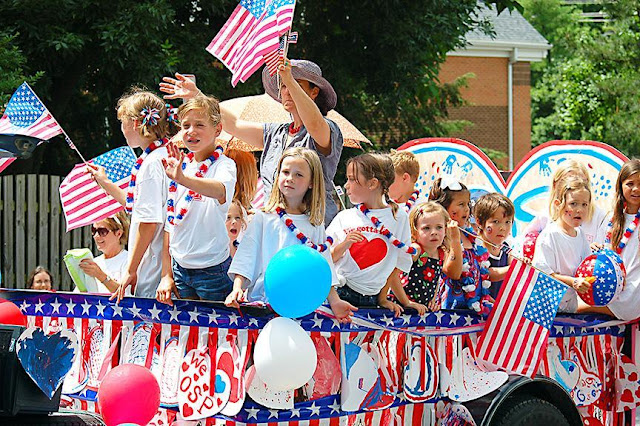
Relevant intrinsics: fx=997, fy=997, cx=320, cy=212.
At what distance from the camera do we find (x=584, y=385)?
621cm

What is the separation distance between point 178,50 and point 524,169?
6.19 meters

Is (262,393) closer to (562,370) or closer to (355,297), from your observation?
(355,297)

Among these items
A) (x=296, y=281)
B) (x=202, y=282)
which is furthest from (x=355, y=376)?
(x=202, y=282)

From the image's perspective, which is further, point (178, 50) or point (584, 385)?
point (178, 50)

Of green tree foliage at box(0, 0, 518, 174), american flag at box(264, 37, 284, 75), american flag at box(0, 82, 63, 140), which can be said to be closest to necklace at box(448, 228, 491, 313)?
american flag at box(264, 37, 284, 75)

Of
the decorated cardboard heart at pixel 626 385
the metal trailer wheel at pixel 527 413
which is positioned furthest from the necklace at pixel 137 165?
the decorated cardboard heart at pixel 626 385

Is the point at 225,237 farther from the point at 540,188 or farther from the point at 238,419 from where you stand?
the point at 540,188

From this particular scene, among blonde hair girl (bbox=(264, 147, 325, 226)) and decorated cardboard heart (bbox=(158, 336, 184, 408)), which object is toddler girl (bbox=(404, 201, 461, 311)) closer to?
blonde hair girl (bbox=(264, 147, 325, 226))

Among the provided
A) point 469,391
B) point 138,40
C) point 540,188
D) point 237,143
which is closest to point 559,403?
point 469,391

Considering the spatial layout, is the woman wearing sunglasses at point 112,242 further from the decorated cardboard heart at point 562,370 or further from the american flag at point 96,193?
the decorated cardboard heart at point 562,370

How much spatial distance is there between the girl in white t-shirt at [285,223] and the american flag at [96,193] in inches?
67.8

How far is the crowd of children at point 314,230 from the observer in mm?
4832

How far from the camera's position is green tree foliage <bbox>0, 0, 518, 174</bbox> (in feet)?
37.8

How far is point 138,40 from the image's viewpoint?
1157cm
